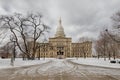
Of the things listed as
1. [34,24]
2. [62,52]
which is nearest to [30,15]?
[34,24]

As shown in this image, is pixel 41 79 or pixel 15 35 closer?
pixel 41 79

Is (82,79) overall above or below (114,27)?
below

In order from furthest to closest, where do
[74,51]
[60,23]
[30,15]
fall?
[60,23] < [74,51] < [30,15]

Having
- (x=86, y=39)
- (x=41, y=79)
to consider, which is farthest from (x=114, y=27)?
(x=86, y=39)

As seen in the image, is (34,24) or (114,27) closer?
(114,27)

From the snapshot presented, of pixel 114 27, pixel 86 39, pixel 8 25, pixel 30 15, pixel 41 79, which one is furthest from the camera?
pixel 86 39

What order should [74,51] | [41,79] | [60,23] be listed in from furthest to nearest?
[60,23], [74,51], [41,79]

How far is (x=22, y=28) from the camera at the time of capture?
49.5 metres

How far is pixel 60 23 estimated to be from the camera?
170 meters

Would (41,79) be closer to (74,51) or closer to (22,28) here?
(22,28)

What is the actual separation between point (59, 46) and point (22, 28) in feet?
344

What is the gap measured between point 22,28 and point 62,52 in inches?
4001

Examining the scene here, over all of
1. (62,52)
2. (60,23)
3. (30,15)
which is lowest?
(62,52)

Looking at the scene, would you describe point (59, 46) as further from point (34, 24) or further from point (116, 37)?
point (116, 37)
